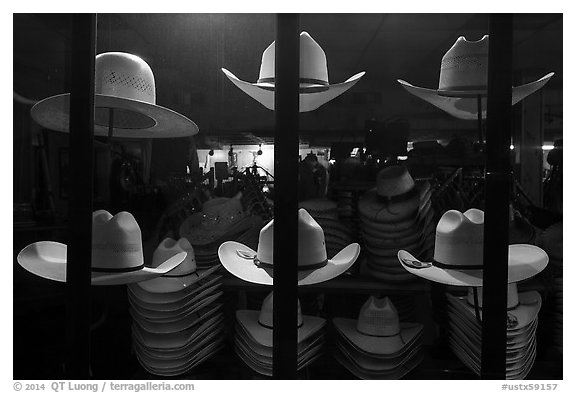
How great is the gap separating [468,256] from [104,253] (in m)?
1.27

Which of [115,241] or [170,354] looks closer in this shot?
[115,241]

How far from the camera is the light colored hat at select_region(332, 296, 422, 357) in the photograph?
70.3 inches

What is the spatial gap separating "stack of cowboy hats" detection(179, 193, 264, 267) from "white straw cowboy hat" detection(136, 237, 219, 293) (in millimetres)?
25

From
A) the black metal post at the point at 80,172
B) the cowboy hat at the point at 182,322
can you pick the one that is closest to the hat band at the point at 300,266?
the cowboy hat at the point at 182,322

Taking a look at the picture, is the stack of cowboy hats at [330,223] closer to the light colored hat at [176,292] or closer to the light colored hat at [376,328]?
the light colored hat at [376,328]

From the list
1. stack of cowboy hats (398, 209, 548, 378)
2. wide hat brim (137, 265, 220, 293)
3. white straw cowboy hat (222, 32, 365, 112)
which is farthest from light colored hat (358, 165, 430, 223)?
wide hat brim (137, 265, 220, 293)

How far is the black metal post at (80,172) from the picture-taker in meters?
1.50

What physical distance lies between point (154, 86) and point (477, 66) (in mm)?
1137

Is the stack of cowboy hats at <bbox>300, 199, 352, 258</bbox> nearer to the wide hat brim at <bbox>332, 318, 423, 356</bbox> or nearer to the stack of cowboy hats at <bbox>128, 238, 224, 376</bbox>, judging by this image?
the wide hat brim at <bbox>332, 318, 423, 356</bbox>

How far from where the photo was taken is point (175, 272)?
1.79 m

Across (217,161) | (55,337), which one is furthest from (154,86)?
(55,337)

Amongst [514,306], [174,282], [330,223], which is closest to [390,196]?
[330,223]

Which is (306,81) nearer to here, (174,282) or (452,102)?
(452,102)
